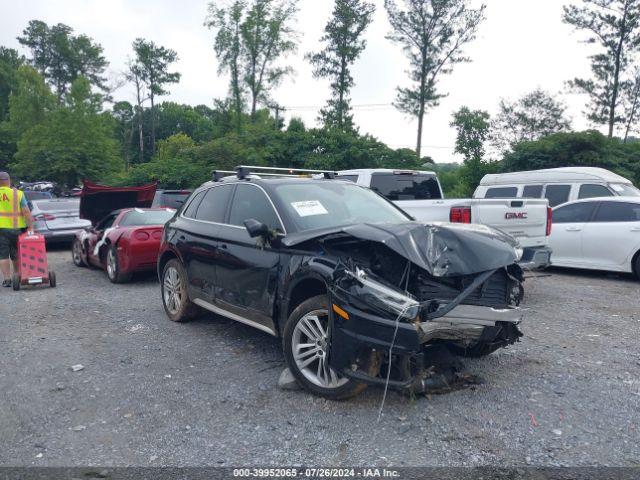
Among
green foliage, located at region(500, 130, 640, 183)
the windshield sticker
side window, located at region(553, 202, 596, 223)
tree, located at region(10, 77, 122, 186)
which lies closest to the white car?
side window, located at region(553, 202, 596, 223)

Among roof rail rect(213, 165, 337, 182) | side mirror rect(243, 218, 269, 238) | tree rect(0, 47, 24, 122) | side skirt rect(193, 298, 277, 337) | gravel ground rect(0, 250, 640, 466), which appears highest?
tree rect(0, 47, 24, 122)

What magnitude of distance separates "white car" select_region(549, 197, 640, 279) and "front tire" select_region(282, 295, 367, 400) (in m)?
6.97

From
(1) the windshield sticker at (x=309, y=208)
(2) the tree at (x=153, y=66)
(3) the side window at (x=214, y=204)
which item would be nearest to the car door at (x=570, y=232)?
(1) the windshield sticker at (x=309, y=208)

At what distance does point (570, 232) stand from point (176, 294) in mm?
7064

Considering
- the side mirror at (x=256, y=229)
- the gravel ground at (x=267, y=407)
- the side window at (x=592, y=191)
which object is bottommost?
the gravel ground at (x=267, y=407)

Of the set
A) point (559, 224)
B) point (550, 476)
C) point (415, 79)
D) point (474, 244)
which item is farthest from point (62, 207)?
point (415, 79)

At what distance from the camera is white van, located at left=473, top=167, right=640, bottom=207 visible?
1154 centimetres

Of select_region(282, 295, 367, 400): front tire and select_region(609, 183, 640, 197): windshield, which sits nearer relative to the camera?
select_region(282, 295, 367, 400): front tire

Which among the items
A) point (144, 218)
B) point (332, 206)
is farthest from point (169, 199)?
point (332, 206)

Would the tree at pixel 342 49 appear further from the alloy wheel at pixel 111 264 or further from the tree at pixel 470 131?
the alloy wheel at pixel 111 264

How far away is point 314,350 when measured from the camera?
3.96 meters

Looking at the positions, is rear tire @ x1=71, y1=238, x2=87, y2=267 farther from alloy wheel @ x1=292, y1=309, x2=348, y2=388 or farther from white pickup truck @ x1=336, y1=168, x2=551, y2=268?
alloy wheel @ x1=292, y1=309, x2=348, y2=388

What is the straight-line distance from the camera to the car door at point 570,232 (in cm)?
944

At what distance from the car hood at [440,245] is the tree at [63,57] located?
6678 centimetres
